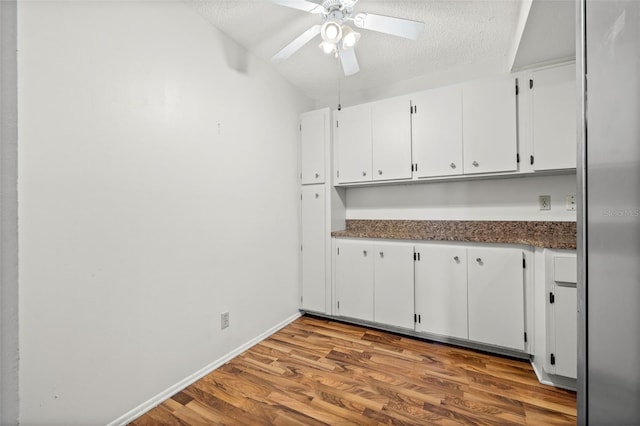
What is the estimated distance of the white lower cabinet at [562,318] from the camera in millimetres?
1646

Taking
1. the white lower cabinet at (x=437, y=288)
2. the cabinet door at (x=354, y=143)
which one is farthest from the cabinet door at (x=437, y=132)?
the white lower cabinet at (x=437, y=288)

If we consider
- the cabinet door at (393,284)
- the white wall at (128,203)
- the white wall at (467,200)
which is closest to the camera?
the white wall at (128,203)

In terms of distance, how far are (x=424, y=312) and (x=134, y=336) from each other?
6.77ft

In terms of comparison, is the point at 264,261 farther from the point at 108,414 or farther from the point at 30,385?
the point at 30,385

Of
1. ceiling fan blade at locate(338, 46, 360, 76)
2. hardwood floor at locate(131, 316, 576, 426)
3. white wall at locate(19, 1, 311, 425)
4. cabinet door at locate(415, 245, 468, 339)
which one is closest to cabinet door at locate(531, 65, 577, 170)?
cabinet door at locate(415, 245, 468, 339)

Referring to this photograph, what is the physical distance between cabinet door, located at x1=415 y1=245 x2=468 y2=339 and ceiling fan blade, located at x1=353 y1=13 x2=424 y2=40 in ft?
5.14

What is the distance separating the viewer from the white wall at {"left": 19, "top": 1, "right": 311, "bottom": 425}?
1.16 m

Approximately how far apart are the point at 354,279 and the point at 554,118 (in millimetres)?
2017

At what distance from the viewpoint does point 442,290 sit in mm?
2242

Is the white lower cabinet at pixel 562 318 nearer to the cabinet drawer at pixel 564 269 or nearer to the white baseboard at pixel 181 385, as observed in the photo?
the cabinet drawer at pixel 564 269

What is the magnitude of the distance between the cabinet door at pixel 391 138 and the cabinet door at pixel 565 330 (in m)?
1.36

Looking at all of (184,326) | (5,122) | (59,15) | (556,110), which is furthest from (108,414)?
(556,110)

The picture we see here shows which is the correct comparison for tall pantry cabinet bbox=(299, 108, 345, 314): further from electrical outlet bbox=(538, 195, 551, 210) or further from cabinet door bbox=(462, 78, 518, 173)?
electrical outlet bbox=(538, 195, 551, 210)

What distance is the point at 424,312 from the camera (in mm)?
2303
